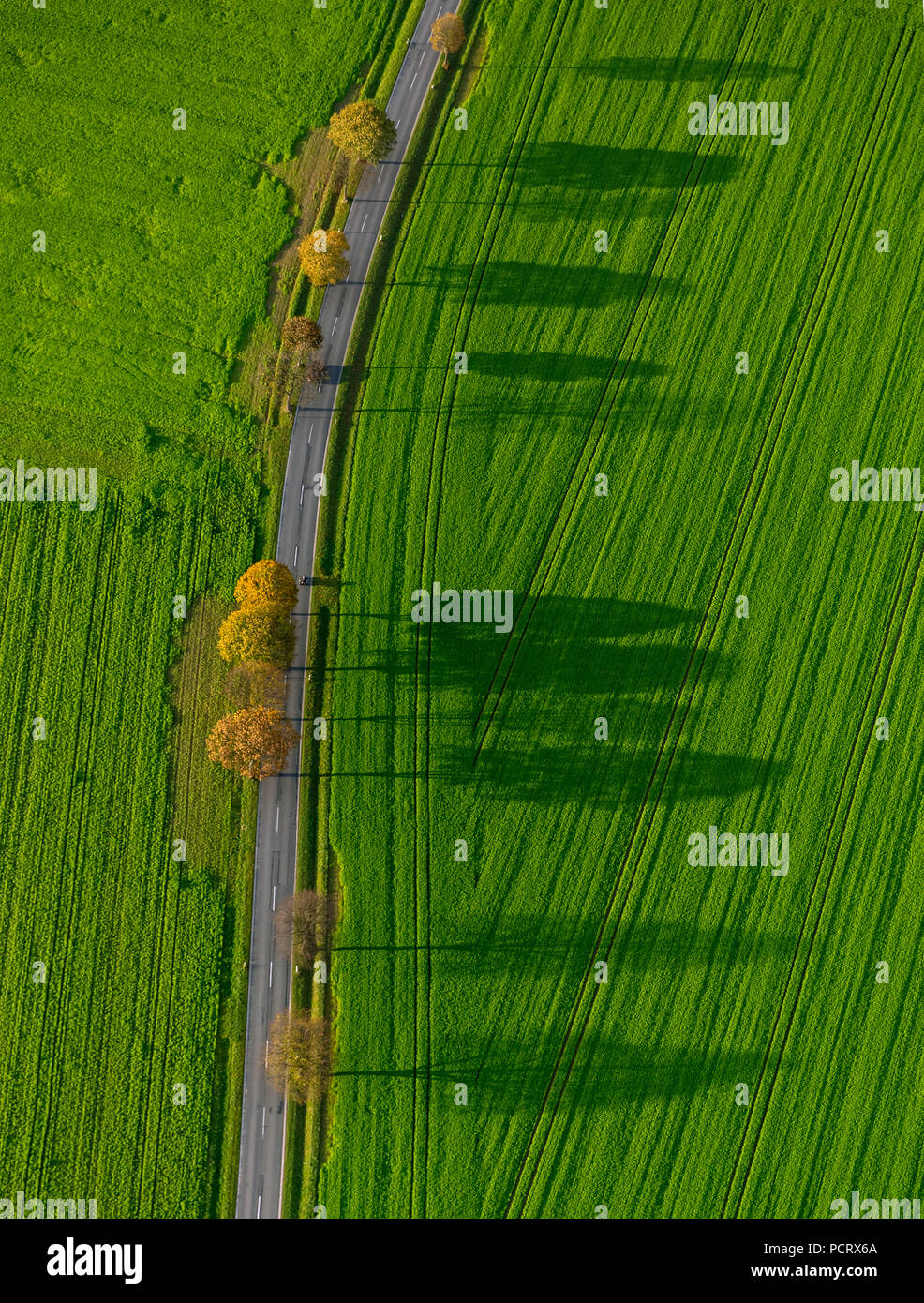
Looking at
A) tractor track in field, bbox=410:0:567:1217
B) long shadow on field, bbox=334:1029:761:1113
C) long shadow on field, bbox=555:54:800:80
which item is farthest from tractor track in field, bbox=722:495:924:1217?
long shadow on field, bbox=555:54:800:80

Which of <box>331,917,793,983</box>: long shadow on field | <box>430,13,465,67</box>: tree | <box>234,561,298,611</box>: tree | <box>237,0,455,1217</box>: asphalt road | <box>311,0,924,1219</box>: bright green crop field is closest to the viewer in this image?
<box>237,0,455,1217</box>: asphalt road

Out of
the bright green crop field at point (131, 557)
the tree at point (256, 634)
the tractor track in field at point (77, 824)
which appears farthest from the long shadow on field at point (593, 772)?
the tractor track in field at point (77, 824)

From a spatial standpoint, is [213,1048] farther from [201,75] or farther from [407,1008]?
[201,75]

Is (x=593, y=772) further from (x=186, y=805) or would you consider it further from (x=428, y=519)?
(x=186, y=805)

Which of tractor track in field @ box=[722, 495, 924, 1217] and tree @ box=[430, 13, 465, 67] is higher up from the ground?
tree @ box=[430, 13, 465, 67]

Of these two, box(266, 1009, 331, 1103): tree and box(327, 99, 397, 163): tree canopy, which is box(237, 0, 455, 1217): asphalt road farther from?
box(327, 99, 397, 163): tree canopy

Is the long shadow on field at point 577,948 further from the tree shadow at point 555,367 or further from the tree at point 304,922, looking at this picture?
the tree shadow at point 555,367

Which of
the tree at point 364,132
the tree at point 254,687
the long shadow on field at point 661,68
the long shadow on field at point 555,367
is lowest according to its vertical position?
the tree at point 254,687
